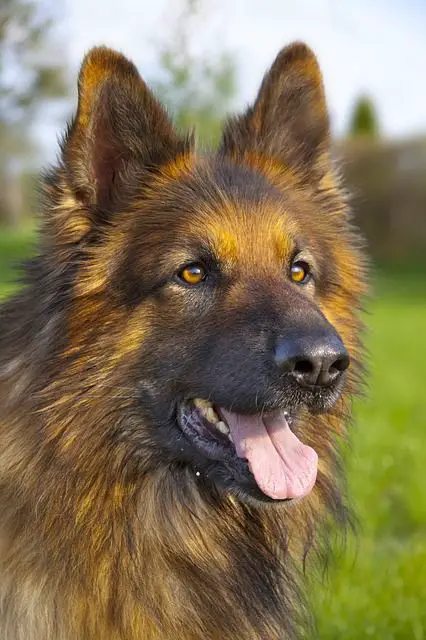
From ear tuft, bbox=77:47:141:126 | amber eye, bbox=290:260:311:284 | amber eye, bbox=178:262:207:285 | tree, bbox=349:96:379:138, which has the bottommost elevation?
tree, bbox=349:96:379:138

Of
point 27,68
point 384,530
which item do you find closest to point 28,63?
point 27,68

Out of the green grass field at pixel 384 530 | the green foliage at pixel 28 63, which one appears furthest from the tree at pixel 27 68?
the green grass field at pixel 384 530

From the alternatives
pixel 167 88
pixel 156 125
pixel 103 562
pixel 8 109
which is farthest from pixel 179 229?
pixel 8 109

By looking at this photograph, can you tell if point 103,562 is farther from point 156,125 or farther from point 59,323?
point 156,125

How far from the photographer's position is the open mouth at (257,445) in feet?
Answer: 10.7

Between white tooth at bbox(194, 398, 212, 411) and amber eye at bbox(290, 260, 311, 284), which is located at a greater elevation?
amber eye at bbox(290, 260, 311, 284)

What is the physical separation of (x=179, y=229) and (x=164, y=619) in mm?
1573

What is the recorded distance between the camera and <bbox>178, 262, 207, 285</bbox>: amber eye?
3.40m

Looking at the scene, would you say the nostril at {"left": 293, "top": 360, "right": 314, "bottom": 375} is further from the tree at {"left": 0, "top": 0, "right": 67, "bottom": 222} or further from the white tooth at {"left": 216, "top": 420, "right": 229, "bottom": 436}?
the tree at {"left": 0, "top": 0, "right": 67, "bottom": 222}

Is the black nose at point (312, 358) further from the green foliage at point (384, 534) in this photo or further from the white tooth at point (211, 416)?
Answer: the green foliage at point (384, 534)

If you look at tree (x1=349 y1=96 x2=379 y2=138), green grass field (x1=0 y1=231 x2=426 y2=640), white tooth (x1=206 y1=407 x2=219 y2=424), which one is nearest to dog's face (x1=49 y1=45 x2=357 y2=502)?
white tooth (x1=206 y1=407 x2=219 y2=424)

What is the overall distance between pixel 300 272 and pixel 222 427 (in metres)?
0.81

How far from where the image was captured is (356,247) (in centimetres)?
404

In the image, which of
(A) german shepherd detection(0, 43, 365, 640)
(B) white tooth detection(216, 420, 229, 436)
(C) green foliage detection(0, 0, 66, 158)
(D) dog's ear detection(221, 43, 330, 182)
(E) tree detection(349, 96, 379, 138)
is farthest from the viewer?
(E) tree detection(349, 96, 379, 138)
